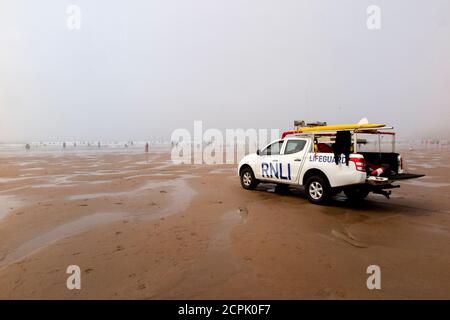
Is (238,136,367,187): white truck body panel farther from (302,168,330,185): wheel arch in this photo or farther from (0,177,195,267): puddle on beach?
(0,177,195,267): puddle on beach

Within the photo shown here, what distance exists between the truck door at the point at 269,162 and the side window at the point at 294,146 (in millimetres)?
345

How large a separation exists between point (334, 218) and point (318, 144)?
2.80m

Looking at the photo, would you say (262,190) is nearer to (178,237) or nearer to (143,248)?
(178,237)

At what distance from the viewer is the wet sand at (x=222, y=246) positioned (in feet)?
11.7

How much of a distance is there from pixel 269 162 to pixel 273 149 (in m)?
0.46

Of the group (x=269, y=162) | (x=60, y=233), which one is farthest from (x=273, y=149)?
(x=60, y=233)

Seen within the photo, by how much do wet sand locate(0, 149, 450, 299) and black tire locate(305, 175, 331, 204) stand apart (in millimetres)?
263

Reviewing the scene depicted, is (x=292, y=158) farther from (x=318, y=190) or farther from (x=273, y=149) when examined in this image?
(x=318, y=190)

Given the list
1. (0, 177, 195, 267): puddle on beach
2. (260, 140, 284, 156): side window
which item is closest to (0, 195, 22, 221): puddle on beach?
(0, 177, 195, 267): puddle on beach

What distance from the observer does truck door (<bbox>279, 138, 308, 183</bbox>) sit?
8.83 meters

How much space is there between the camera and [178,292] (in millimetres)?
3459

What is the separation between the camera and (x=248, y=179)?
1073 centimetres

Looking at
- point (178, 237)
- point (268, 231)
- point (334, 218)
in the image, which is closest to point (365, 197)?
point (334, 218)
